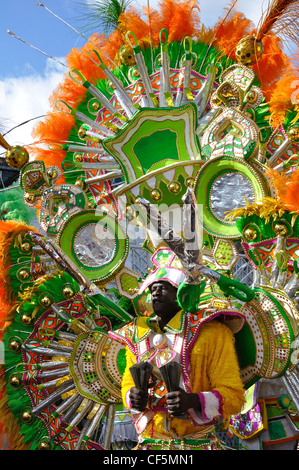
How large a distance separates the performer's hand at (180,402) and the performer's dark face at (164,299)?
41 cm

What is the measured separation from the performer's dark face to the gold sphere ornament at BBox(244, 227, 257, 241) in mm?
565

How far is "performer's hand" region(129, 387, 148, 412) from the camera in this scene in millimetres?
2775

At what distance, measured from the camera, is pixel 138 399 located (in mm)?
2773

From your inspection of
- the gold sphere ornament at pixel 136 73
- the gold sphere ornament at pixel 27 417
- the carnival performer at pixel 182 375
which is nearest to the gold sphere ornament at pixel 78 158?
the gold sphere ornament at pixel 136 73

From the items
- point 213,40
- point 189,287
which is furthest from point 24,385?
point 213,40

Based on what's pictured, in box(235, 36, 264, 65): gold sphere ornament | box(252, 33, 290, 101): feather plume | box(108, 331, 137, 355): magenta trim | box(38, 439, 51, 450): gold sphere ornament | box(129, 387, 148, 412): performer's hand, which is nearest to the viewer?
box(129, 387, 148, 412): performer's hand

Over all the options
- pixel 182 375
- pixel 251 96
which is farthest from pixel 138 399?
pixel 251 96

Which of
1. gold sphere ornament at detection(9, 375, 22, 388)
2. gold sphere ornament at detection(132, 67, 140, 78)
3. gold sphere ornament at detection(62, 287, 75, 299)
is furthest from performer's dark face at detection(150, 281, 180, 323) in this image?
gold sphere ornament at detection(132, 67, 140, 78)

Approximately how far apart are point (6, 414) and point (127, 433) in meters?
1.05

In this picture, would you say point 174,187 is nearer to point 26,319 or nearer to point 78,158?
point 78,158

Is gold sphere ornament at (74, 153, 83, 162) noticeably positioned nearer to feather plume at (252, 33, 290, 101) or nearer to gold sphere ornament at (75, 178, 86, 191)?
gold sphere ornament at (75, 178, 86, 191)

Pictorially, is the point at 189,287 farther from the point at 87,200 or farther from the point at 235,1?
the point at 235,1

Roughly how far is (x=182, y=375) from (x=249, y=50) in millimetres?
2345

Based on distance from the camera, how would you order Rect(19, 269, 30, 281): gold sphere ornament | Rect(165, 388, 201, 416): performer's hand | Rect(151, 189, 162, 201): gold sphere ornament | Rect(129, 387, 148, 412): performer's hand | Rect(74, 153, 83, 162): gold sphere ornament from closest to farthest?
Rect(165, 388, 201, 416): performer's hand
Rect(129, 387, 148, 412): performer's hand
Rect(19, 269, 30, 281): gold sphere ornament
Rect(151, 189, 162, 201): gold sphere ornament
Rect(74, 153, 83, 162): gold sphere ornament
